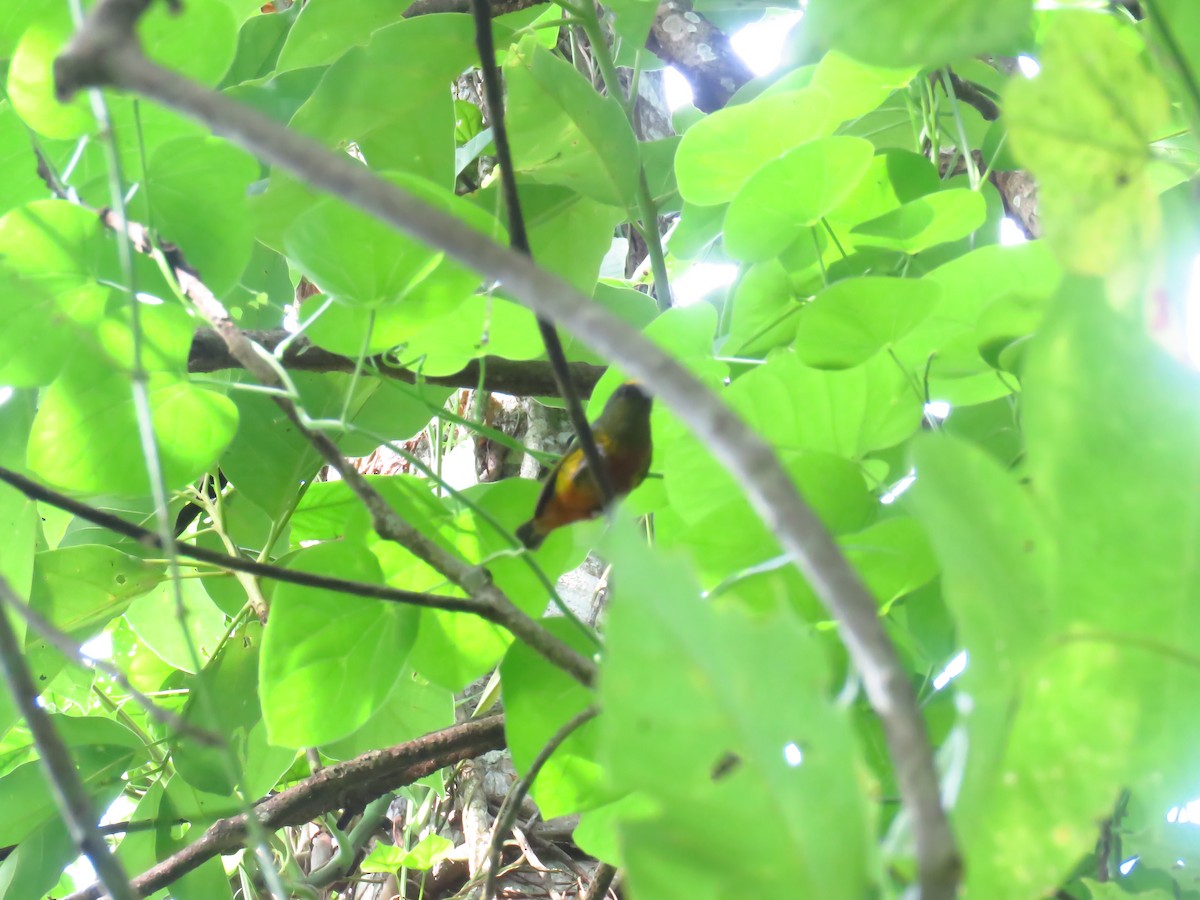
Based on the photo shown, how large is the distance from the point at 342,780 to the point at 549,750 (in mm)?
338

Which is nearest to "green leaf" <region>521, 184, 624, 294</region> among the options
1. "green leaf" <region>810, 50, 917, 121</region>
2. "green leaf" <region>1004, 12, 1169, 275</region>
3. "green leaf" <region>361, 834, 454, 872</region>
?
"green leaf" <region>810, 50, 917, 121</region>

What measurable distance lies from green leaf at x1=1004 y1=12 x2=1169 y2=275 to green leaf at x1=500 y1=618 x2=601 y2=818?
0.39 m

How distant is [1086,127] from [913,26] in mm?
61

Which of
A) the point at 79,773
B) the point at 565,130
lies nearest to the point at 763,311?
the point at 565,130

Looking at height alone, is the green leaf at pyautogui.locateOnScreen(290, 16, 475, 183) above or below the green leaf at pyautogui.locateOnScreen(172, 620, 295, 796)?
above

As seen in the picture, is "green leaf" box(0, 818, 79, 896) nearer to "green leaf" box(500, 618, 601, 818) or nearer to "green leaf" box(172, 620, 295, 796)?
"green leaf" box(172, 620, 295, 796)

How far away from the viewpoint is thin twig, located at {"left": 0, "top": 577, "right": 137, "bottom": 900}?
9.3 inches

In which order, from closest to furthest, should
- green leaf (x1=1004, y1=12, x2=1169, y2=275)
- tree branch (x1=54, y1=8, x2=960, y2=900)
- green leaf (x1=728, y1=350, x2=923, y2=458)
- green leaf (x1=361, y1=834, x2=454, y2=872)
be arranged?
tree branch (x1=54, y1=8, x2=960, y2=900) → green leaf (x1=1004, y1=12, x2=1169, y2=275) → green leaf (x1=728, y1=350, x2=923, y2=458) → green leaf (x1=361, y1=834, x2=454, y2=872)

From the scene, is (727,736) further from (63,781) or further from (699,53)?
(699,53)

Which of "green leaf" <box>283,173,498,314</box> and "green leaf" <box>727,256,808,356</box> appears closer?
"green leaf" <box>283,173,498,314</box>

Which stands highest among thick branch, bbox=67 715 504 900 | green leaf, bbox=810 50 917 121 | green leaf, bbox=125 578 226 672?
green leaf, bbox=810 50 917 121

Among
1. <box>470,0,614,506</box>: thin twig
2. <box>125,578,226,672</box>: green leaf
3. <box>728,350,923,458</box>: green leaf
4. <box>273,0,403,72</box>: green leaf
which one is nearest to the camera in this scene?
<box>470,0,614,506</box>: thin twig

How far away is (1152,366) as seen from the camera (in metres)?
0.19

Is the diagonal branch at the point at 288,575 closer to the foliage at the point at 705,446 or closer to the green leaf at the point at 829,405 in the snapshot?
the foliage at the point at 705,446
